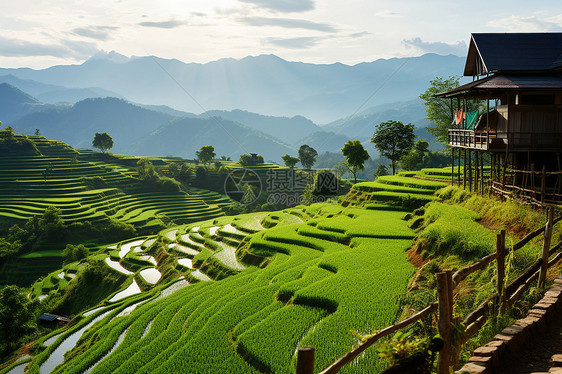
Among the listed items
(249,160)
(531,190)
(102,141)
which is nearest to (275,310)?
(531,190)

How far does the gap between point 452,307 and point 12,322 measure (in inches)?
1038

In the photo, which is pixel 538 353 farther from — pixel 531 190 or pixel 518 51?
pixel 518 51

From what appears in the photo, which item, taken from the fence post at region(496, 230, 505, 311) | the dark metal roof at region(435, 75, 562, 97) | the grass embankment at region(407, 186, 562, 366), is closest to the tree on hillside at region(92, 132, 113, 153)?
the grass embankment at region(407, 186, 562, 366)

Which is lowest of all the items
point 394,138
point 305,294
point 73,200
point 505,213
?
point 73,200

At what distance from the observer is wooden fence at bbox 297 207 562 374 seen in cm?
463

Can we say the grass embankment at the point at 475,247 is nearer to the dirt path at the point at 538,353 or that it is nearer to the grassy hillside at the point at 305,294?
the grassy hillside at the point at 305,294

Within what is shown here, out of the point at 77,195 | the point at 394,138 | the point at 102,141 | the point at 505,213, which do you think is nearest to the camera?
the point at 505,213

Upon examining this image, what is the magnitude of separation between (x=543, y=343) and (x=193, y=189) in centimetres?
7020

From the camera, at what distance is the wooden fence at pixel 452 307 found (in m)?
4.63

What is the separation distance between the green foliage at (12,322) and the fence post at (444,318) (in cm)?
2558

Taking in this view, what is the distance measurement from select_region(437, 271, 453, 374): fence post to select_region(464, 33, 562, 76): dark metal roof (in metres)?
16.9

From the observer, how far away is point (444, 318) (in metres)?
5.01

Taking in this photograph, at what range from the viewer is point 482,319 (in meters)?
6.63

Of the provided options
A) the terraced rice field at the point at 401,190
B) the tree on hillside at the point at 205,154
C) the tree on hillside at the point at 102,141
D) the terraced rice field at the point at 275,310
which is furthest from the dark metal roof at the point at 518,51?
the tree on hillside at the point at 102,141
